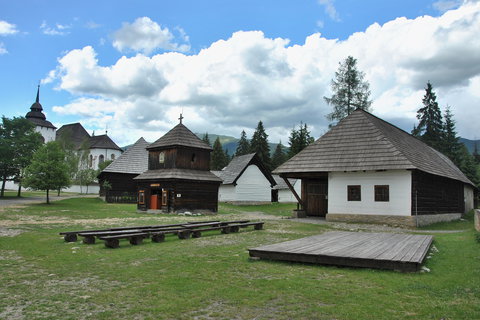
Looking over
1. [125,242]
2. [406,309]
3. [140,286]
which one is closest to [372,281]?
[406,309]

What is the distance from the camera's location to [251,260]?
911 centimetres

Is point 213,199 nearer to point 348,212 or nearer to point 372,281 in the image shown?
point 348,212

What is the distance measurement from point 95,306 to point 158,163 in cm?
2721

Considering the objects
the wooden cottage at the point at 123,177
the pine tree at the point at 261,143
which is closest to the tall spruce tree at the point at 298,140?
the pine tree at the point at 261,143

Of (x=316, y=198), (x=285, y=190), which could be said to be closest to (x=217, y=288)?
(x=316, y=198)

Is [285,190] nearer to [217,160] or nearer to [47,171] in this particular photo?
[47,171]

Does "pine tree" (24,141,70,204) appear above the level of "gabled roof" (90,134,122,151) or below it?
below

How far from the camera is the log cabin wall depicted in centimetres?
2092

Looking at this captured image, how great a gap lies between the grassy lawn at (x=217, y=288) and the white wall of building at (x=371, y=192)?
10603 millimetres

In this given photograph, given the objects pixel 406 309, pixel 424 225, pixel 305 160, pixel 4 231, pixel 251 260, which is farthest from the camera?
pixel 305 160

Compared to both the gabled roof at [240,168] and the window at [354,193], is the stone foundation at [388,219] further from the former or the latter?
the gabled roof at [240,168]

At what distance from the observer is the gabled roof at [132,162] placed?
136 ft

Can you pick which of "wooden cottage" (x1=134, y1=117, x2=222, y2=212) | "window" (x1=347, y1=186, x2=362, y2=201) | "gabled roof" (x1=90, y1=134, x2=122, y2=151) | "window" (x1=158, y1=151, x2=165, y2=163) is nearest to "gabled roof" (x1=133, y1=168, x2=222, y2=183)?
"wooden cottage" (x1=134, y1=117, x2=222, y2=212)

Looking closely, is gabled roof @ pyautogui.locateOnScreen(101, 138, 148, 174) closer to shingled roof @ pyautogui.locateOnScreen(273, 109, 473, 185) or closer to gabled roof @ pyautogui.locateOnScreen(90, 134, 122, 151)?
shingled roof @ pyautogui.locateOnScreen(273, 109, 473, 185)
